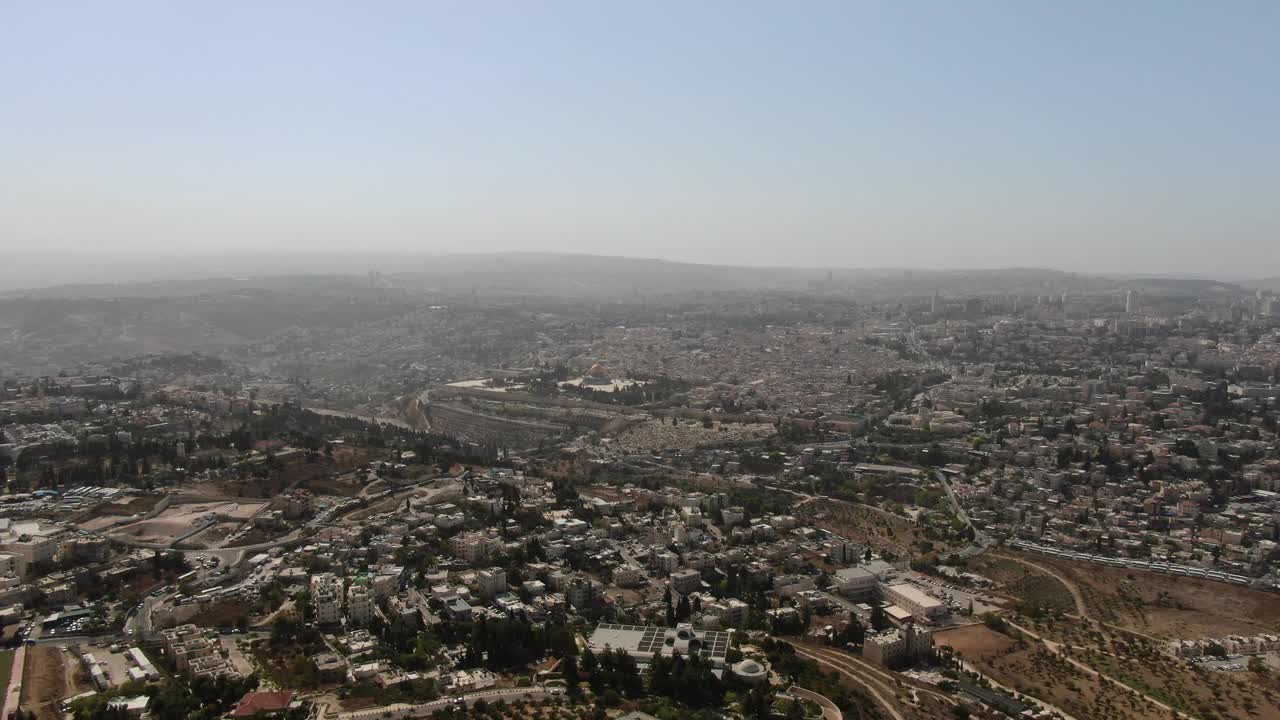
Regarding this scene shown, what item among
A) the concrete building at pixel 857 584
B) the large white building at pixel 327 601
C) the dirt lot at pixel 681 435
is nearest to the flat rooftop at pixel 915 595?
the concrete building at pixel 857 584

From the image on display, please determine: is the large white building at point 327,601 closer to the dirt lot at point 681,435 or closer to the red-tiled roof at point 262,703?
the red-tiled roof at point 262,703

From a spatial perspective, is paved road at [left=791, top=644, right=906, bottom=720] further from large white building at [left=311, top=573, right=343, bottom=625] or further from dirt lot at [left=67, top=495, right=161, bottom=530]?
dirt lot at [left=67, top=495, right=161, bottom=530]

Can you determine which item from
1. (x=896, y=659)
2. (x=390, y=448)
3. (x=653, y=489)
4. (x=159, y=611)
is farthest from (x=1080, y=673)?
(x=390, y=448)

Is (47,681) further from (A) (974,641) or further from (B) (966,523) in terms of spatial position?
(B) (966,523)

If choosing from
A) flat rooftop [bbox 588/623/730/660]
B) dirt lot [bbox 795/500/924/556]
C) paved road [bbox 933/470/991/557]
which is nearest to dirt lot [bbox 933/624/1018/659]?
flat rooftop [bbox 588/623/730/660]

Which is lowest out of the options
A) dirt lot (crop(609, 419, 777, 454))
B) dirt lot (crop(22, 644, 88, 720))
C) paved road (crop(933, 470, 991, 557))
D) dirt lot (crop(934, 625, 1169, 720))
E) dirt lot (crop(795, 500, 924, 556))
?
dirt lot (crop(609, 419, 777, 454))

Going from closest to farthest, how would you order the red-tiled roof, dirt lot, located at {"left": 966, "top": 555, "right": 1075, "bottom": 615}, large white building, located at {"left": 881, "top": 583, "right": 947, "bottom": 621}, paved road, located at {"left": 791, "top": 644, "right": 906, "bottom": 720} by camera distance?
the red-tiled roof, paved road, located at {"left": 791, "top": 644, "right": 906, "bottom": 720}, large white building, located at {"left": 881, "top": 583, "right": 947, "bottom": 621}, dirt lot, located at {"left": 966, "top": 555, "right": 1075, "bottom": 615}

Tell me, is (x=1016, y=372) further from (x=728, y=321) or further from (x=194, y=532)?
(x=194, y=532)
